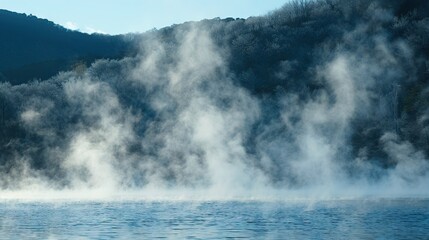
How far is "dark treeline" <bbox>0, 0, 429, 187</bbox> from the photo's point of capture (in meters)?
130

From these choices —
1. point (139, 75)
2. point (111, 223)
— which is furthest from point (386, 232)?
point (139, 75)

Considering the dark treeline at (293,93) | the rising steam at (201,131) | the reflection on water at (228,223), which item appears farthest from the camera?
the dark treeline at (293,93)

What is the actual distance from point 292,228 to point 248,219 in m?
6.85

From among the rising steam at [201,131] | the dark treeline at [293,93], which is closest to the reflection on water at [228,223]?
the rising steam at [201,131]

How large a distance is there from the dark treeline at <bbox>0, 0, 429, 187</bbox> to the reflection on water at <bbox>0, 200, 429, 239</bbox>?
217ft

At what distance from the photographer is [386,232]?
111 feet

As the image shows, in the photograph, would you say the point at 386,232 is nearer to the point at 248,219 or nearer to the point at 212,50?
the point at 248,219

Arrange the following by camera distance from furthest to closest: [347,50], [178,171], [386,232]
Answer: [347,50] → [178,171] → [386,232]

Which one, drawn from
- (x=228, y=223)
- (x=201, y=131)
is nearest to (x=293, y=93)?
(x=201, y=131)

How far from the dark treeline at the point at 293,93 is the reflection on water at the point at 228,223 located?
6627 centimetres

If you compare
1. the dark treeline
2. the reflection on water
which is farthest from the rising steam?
the reflection on water

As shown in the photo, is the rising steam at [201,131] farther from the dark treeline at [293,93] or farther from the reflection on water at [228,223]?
the reflection on water at [228,223]

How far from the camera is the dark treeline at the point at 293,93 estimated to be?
130000 millimetres

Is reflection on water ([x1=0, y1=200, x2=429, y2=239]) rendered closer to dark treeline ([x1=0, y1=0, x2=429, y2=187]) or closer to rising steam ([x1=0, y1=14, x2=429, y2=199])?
rising steam ([x1=0, y1=14, x2=429, y2=199])
